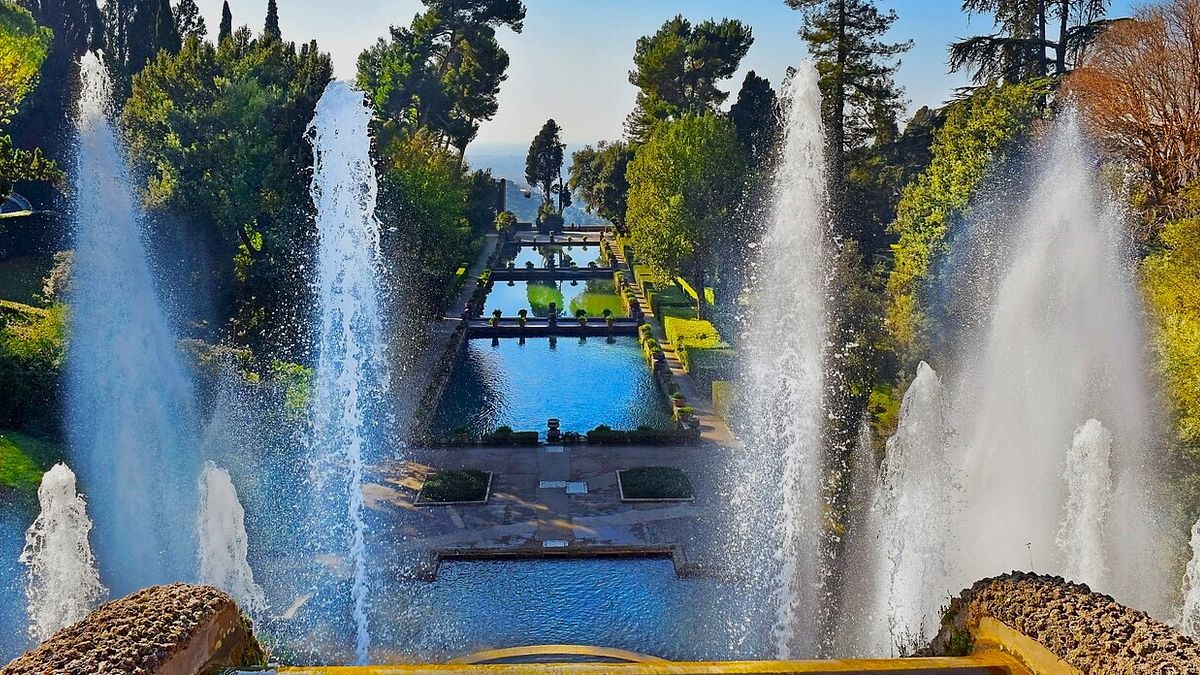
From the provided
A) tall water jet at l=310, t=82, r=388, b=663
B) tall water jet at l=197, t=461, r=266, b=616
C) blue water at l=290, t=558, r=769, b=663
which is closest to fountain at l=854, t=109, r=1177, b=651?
blue water at l=290, t=558, r=769, b=663

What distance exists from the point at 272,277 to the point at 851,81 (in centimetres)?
1873

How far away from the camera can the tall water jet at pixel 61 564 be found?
373 inches

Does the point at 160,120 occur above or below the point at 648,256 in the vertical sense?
above

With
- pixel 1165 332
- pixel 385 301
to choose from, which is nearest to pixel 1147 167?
pixel 1165 332

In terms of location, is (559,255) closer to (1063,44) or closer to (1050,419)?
(1063,44)

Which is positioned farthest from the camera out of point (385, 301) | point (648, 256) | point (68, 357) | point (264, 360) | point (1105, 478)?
point (648, 256)

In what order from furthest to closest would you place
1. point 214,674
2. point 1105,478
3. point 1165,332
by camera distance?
point 1165,332 → point 1105,478 → point 214,674

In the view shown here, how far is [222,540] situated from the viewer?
11109 mm

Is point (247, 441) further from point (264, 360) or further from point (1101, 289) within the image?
point (1101, 289)

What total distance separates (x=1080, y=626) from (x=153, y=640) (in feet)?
20.7

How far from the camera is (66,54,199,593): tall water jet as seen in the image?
13.1m

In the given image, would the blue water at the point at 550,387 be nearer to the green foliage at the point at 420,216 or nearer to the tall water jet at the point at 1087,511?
the green foliage at the point at 420,216

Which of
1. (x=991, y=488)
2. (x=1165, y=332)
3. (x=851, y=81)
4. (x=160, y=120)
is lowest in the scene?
(x=991, y=488)

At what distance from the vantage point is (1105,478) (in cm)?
1135
